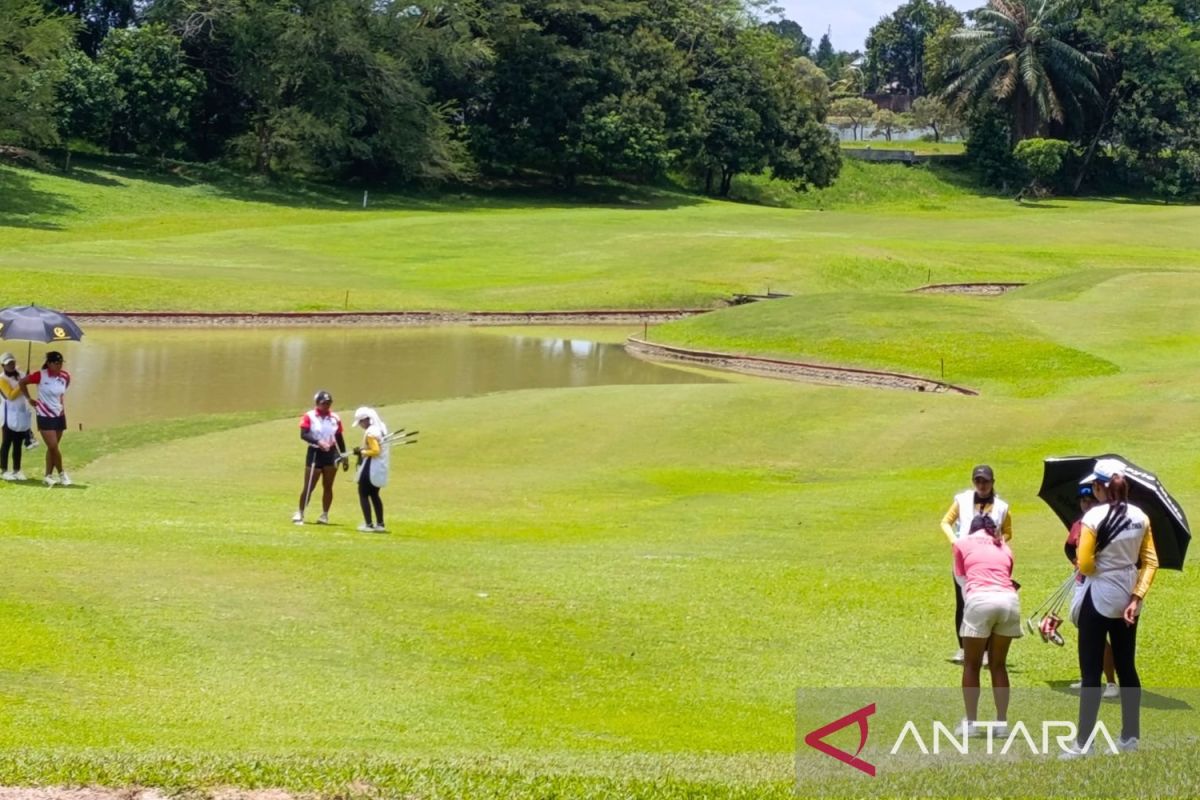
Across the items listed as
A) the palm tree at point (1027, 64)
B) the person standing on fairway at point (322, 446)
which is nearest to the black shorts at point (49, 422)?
the person standing on fairway at point (322, 446)

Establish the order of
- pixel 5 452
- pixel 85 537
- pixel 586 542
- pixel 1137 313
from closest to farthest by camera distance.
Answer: pixel 85 537
pixel 586 542
pixel 5 452
pixel 1137 313

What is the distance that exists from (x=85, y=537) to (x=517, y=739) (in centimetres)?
855

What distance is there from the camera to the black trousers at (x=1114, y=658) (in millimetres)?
11094

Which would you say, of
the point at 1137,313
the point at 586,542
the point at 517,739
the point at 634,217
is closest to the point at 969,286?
the point at 1137,313

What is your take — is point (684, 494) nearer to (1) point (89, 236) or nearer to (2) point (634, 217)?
(1) point (89, 236)

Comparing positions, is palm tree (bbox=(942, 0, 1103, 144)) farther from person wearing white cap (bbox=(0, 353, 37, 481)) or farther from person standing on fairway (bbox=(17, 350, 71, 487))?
person standing on fairway (bbox=(17, 350, 71, 487))

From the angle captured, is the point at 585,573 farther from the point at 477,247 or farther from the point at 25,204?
the point at 25,204

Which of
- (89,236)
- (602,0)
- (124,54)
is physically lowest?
(89,236)

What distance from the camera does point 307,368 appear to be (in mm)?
43188

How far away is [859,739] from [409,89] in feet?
260

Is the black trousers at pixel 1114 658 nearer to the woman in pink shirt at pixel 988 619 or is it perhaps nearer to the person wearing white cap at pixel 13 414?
the woman in pink shirt at pixel 988 619

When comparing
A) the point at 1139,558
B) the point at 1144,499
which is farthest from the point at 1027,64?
the point at 1139,558

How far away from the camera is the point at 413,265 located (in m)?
65.8

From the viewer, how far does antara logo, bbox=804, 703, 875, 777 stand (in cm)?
1045
